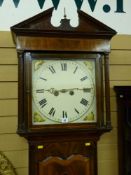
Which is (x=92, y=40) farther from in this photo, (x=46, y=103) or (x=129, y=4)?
(x=129, y=4)

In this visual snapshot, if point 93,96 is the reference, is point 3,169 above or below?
below

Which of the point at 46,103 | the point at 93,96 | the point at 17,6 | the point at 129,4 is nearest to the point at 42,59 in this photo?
the point at 46,103

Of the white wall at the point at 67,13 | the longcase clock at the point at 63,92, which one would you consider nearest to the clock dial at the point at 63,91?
the longcase clock at the point at 63,92

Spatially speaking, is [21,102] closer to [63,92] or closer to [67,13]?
[63,92]

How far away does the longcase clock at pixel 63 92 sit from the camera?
165 centimetres

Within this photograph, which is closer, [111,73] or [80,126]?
[80,126]

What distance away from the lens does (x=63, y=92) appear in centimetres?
172

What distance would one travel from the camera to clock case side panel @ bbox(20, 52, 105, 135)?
1.64 metres

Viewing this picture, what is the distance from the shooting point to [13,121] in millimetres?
1906

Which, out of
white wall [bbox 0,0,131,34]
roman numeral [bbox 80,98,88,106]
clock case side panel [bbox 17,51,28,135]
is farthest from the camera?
white wall [bbox 0,0,131,34]

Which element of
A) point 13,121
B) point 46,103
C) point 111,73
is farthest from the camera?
point 111,73

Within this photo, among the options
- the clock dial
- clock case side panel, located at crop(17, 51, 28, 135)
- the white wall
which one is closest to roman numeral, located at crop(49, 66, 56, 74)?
the clock dial

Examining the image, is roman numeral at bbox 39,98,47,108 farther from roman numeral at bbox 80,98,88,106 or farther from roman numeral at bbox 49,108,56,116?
roman numeral at bbox 80,98,88,106

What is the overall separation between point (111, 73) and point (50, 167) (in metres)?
0.78
